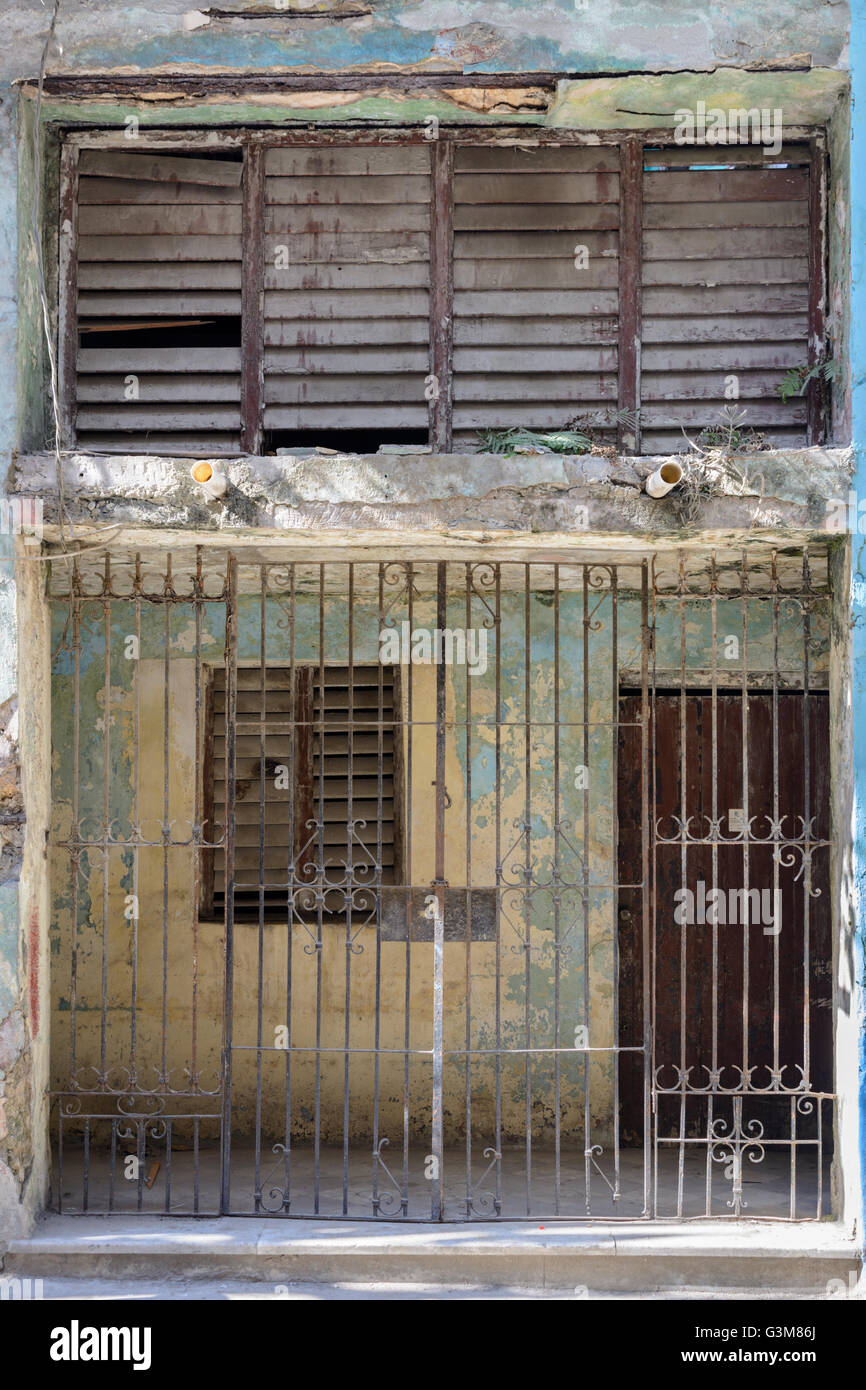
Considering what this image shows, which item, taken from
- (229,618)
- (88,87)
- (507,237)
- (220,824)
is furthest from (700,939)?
(88,87)

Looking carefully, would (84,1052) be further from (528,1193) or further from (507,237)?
(507,237)

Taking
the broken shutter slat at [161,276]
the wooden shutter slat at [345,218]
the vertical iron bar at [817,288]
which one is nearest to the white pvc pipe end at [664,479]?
the vertical iron bar at [817,288]

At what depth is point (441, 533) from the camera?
579 cm

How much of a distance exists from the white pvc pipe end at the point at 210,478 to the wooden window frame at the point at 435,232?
0.55 m

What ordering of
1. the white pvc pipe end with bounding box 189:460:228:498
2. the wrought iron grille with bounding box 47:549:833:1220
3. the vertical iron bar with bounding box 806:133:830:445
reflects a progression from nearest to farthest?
the white pvc pipe end with bounding box 189:460:228:498
the vertical iron bar with bounding box 806:133:830:445
the wrought iron grille with bounding box 47:549:833:1220

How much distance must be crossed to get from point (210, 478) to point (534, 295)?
189cm

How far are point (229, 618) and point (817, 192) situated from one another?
3448 millimetres

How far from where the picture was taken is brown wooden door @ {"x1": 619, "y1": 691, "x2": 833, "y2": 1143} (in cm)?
755

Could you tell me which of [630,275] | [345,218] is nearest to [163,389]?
[345,218]

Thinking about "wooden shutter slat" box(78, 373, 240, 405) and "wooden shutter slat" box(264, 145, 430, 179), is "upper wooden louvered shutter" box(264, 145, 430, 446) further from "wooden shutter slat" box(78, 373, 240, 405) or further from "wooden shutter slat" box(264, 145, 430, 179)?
"wooden shutter slat" box(78, 373, 240, 405)

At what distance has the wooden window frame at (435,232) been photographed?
6.23 meters

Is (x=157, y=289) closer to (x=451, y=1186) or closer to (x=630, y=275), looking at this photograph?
(x=630, y=275)

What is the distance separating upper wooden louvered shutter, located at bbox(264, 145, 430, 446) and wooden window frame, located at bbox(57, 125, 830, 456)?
0.16 feet

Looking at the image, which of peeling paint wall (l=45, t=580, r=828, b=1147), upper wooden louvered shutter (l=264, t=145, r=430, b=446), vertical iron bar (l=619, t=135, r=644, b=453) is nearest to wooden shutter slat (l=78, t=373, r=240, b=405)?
upper wooden louvered shutter (l=264, t=145, r=430, b=446)
